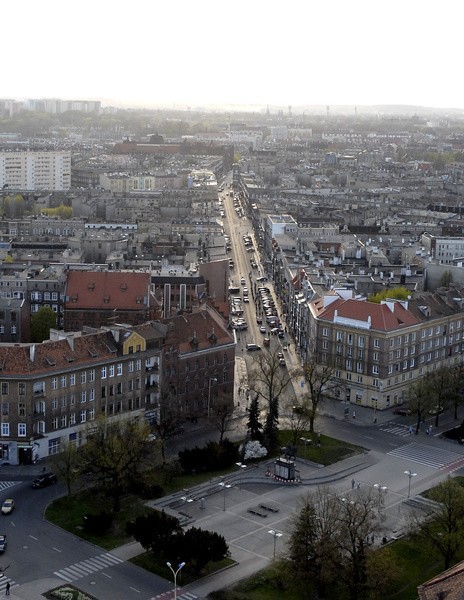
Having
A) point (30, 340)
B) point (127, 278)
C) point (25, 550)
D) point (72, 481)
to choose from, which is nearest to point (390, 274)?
point (127, 278)

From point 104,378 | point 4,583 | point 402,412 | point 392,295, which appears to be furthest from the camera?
point 392,295

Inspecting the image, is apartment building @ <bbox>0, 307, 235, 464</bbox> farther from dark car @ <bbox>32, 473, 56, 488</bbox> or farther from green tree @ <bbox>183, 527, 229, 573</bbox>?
green tree @ <bbox>183, 527, 229, 573</bbox>

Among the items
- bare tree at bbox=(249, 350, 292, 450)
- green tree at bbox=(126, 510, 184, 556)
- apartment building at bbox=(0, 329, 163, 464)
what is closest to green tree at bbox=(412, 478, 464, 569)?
green tree at bbox=(126, 510, 184, 556)

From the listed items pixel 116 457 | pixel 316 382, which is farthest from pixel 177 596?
pixel 316 382

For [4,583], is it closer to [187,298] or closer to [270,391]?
[270,391]

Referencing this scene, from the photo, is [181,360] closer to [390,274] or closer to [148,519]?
[148,519]

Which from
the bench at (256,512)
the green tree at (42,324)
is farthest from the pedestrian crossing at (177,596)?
the green tree at (42,324)

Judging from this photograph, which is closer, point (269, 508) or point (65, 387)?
point (269, 508)
